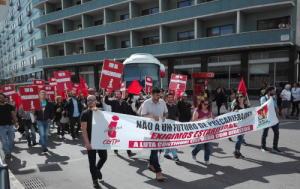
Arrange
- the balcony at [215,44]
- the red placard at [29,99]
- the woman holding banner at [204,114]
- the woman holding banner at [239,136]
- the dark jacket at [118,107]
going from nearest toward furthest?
the woman holding banner at [204,114] < the woman holding banner at [239,136] < the dark jacket at [118,107] < the red placard at [29,99] < the balcony at [215,44]

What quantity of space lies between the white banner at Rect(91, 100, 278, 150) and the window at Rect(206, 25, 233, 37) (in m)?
16.7

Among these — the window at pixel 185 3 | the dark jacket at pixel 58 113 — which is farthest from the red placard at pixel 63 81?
the window at pixel 185 3

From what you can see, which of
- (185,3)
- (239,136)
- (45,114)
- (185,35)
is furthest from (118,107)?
(185,3)

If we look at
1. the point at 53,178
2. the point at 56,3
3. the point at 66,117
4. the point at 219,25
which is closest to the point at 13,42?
the point at 56,3

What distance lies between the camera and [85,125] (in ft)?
14.8

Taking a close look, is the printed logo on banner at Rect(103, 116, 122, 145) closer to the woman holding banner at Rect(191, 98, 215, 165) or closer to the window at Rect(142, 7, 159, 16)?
the woman holding banner at Rect(191, 98, 215, 165)

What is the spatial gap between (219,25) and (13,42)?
1911 inches

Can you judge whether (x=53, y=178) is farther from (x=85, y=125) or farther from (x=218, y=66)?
(x=218, y=66)

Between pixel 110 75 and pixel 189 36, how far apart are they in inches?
698

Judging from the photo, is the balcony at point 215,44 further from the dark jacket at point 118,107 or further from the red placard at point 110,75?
the dark jacket at point 118,107

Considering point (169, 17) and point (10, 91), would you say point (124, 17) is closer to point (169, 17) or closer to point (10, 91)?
point (169, 17)

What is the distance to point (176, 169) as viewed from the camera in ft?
18.0

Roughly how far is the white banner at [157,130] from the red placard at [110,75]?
8.65 feet

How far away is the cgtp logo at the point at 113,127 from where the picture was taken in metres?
4.82
